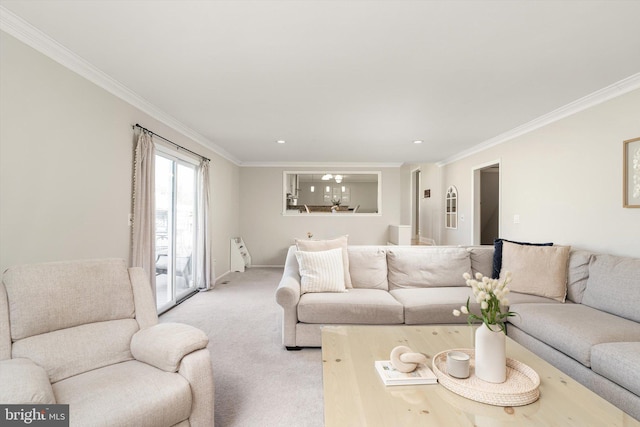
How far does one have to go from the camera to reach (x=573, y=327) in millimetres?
2285

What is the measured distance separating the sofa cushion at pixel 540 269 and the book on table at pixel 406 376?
2.00m

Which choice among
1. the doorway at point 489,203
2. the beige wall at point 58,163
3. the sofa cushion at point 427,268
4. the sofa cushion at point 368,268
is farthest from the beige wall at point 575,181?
the beige wall at point 58,163

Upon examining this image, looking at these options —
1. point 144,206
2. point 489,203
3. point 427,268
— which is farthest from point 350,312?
point 489,203

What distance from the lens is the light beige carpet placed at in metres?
2.05

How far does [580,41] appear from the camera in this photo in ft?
7.41

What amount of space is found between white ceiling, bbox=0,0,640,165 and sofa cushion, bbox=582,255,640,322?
1.63 meters

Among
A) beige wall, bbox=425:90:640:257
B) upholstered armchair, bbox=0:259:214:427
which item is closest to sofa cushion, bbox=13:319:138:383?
upholstered armchair, bbox=0:259:214:427

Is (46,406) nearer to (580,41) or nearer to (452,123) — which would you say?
(580,41)

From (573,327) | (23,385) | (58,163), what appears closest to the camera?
(23,385)

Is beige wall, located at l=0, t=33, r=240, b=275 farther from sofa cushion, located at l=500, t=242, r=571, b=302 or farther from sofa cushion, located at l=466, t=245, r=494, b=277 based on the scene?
sofa cushion, located at l=500, t=242, r=571, b=302

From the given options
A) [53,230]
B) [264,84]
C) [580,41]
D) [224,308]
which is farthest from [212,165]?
[580,41]

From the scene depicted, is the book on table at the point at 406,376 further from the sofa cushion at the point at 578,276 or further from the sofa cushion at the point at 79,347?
the sofa cushion at the point at 578,276

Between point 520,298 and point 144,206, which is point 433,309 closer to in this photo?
point 520,298

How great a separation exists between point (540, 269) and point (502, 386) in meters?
2.09
